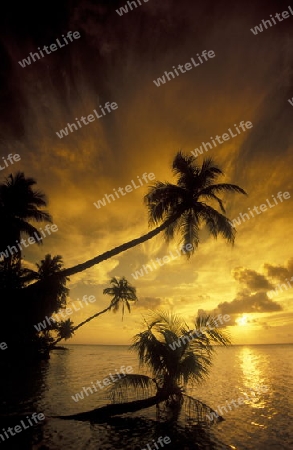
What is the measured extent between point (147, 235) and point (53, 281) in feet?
18.3

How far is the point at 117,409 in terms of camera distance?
35.8 ft

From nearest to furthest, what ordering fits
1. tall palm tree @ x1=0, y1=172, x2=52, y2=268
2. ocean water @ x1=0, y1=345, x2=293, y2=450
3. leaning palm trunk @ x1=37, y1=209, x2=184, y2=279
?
ocean water @ x1=0, y1=345, x2=293, y2=450 < leaning palm trunk @ x1=37, y1=209, x2=184, y2=279 < tall palm tree @ x1=0, y1=172, x2=52, y2=268

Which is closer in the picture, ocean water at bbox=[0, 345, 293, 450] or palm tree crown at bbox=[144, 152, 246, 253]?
ocean water at bbox=[0, 345, 293, 450]

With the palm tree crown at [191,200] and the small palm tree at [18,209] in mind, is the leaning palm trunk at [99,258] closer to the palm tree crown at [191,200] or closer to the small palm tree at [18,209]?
the palm tree crown at [191,200]

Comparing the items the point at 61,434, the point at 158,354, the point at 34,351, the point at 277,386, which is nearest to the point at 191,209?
the point at 158,354

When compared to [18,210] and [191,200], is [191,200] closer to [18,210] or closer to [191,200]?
[191,200]

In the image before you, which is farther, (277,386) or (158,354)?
(277,386)

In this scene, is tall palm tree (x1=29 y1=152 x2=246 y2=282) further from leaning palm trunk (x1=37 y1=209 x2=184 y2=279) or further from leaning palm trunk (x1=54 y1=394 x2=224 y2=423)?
leaning palm trunk (x1=54 y1=394 x2=224 y2=423)

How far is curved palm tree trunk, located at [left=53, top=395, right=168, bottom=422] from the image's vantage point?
10.7 m

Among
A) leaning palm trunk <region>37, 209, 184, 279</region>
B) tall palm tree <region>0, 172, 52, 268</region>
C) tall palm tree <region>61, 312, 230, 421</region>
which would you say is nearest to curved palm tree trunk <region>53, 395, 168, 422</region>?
tall palm tree <region>61, 312, 230, 421</region>

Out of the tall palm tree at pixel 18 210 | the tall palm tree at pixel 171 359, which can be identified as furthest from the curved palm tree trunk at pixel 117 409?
the tall palm tree at pixel 18 210

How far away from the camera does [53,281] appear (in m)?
12.4

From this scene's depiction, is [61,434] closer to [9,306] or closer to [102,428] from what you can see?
[102,428]

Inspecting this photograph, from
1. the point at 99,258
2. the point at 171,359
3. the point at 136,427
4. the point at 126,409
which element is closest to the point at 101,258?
the point at 99,258
